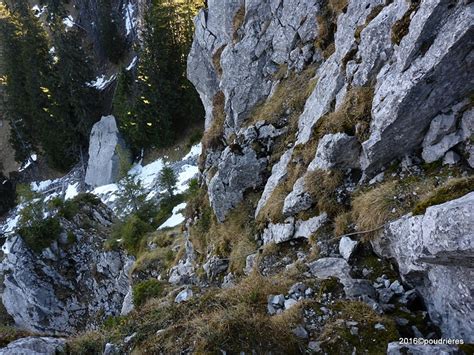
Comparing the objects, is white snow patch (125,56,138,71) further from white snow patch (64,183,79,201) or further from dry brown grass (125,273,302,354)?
dry brown grass (125,273,302,354)

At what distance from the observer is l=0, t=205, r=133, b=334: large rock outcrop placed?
89.9 ft

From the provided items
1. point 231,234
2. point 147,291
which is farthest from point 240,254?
point 147,291

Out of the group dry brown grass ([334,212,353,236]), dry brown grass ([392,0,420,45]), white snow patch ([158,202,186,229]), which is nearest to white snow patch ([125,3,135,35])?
white snow patch ([158,202,186,229])

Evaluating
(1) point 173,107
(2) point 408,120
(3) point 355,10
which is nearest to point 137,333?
(2) point 408,120

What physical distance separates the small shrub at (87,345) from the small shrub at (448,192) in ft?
21.4

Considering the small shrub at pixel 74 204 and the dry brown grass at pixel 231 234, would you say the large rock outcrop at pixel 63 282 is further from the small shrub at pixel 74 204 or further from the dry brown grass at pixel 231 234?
the dry brown grass at pixel 231 234

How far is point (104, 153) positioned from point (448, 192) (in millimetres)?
53001

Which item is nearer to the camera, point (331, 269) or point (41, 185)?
point (331, 269)

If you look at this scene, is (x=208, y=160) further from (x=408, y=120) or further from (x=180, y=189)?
(x=180, y=189)

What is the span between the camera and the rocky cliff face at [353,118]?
250 inches

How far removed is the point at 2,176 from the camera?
6359 centimetres

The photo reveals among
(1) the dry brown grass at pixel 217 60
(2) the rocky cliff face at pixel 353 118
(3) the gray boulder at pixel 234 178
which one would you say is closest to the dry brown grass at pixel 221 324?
(2) the rocky cliff face at pixel 353 118

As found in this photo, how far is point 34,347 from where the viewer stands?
279 inches

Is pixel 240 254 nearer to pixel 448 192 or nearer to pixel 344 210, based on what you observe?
pixel 344 210
